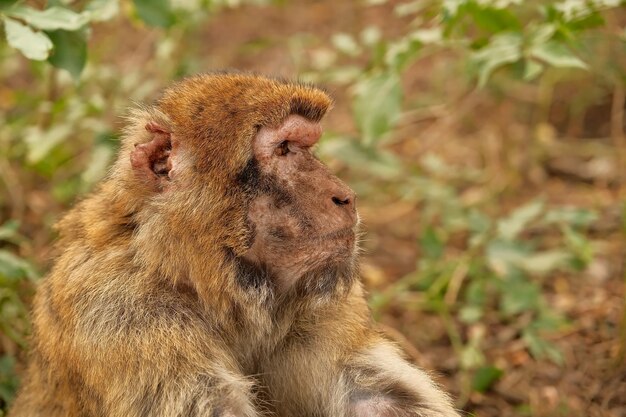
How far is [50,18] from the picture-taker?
4207 mm

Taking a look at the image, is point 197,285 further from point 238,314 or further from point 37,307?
point 37,307

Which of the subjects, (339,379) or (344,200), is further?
(339,379)

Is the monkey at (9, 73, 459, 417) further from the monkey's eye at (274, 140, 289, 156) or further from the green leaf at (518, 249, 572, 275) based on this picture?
the green leaf at (518, 249, 572, 275)

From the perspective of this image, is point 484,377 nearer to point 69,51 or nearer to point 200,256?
point 200,256

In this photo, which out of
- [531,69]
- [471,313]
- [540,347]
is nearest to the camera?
[531,69]

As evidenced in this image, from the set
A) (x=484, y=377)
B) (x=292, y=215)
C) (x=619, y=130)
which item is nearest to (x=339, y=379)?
(x=292, y=215)

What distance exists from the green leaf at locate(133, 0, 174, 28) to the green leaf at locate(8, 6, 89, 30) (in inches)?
21.6

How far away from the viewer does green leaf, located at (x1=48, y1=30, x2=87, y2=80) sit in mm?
4473

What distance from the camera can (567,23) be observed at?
14.8 ft

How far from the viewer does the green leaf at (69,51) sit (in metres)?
4.47

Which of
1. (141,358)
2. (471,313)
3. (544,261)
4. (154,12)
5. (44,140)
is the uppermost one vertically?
(154,12)

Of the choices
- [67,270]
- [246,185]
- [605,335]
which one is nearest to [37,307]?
[67,270]

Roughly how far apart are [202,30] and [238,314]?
6591mm

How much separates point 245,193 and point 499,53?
64.2 inches
